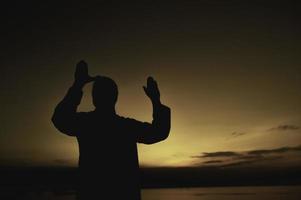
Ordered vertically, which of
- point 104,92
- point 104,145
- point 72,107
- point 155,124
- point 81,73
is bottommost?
point 104,145

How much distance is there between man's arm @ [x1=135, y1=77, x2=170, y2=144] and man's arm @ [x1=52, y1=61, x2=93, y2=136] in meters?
0.48

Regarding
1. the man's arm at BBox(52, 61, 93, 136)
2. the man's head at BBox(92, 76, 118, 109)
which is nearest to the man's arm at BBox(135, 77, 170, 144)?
the man's head at BBox(92, 76, 118, 109)

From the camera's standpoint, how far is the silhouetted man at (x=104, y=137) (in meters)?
2.71

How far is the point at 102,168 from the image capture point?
2746 millimetres

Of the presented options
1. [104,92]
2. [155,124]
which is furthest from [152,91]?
[104,92]

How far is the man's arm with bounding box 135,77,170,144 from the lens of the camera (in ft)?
9.75

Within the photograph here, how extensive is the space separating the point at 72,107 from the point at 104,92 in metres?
0.28

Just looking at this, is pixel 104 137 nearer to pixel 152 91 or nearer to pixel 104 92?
pixel 104 92

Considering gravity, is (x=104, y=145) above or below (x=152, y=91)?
below

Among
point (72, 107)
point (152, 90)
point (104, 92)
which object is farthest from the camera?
point (152, 90)

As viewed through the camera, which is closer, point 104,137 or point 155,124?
point 104,137

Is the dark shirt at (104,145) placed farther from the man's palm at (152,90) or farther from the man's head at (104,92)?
the man's palm at (152,90)

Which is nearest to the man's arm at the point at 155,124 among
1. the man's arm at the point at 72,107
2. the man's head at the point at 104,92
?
the man's head at the point at 104,92

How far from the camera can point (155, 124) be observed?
3023mm
